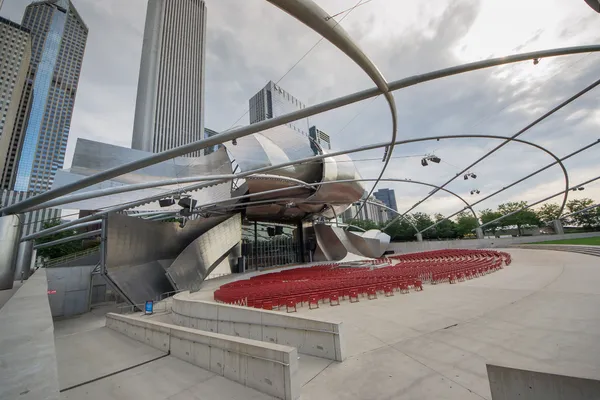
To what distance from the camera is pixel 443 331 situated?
20.8ft

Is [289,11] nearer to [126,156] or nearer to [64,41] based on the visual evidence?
[126,156]

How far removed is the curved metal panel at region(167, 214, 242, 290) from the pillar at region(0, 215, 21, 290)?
26.2 ft

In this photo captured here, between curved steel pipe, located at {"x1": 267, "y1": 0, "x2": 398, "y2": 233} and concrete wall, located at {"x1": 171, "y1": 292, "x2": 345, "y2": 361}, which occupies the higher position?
curved steel pipe, located at {"x1": 267, "y1": 0, "x2": 398, "y2": 233}

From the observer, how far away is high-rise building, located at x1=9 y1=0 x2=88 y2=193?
90688 mm

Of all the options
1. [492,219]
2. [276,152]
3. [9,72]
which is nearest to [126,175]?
[276,152]

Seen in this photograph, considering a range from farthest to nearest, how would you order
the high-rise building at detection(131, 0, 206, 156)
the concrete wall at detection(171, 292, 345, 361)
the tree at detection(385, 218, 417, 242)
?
the high-rise building at detection(131, 0, 206, 156), the tree at detection(385, 218, 417, 242), the concrete wall at detection(171, 292, 345, 361)

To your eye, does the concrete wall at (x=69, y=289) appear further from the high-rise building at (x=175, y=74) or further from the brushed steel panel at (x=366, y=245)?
the high-rise building at (x=175, y=74)

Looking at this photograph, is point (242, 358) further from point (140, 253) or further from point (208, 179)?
point (140, 253)

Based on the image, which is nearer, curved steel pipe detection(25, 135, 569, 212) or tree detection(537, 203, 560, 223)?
curved steel pipe detection(25, 135, 569, 212)

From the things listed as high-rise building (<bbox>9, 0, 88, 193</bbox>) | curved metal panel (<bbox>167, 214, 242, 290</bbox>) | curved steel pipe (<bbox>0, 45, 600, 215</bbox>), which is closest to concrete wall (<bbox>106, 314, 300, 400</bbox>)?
curved steel pipe (<bbox>0, 45, 600, 215</bbox>)

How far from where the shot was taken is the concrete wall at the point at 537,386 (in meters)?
2.22

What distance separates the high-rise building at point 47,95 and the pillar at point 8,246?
102 meters

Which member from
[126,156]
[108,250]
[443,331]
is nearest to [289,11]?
[443,331]

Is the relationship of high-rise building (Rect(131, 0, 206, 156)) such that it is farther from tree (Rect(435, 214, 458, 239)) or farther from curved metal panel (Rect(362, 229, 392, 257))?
tree (Rect(435, 214, 458, 239))
